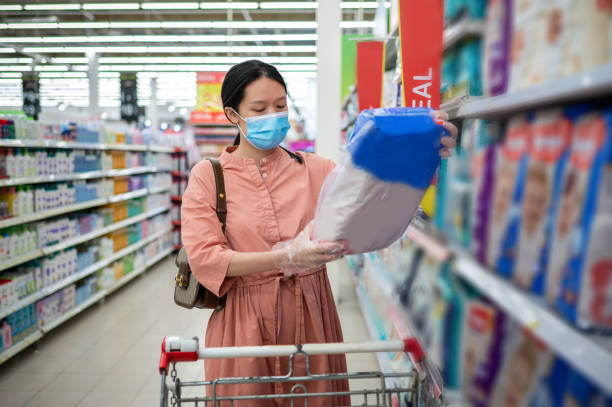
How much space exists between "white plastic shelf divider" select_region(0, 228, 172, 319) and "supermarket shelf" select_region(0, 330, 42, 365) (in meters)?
0.31

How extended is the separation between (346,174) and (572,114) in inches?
20.8

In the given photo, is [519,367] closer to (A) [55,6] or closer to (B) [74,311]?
(B) [74,311]

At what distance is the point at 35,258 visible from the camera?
4590mm

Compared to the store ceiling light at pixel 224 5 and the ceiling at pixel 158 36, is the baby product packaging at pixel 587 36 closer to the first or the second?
the ceiling at pixel 158 36

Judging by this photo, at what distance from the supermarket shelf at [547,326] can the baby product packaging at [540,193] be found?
3 centimetres

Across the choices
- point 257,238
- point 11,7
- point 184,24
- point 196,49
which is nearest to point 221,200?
point 257,238

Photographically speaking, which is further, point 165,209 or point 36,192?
point 165,209

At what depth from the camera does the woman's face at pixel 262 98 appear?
1.67 m

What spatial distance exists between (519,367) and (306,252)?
2.30ft

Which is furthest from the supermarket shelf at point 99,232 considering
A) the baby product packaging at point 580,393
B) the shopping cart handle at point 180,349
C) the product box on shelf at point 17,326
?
the baby product packaging at point 580,393

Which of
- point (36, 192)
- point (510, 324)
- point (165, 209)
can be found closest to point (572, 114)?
point (510, 324)

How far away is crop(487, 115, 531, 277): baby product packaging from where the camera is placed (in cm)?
69

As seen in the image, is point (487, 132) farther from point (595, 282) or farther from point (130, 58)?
point (130, 58)

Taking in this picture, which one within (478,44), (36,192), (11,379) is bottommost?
(11,379)
